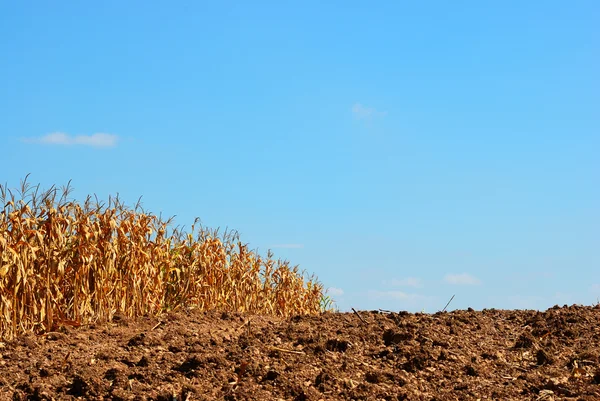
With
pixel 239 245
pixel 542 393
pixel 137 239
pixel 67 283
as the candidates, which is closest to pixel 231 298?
pixel 239 245

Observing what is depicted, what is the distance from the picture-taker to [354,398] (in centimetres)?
532

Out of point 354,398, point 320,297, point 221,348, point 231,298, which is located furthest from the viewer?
point 320,297

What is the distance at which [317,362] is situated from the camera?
19.7ft

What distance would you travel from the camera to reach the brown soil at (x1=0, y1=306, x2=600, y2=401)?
17.9ft

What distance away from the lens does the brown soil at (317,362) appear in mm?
5465

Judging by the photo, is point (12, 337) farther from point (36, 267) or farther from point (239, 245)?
point (239, 245)

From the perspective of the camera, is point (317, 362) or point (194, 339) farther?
point (194, 339)

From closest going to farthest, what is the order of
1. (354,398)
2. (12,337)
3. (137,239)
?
(354,398)
(12,337)
(137,239)

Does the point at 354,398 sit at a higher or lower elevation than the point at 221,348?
lower

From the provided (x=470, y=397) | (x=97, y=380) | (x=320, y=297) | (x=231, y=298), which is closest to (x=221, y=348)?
(x=97, y=380)

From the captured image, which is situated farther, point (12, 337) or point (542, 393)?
point (12, 337)

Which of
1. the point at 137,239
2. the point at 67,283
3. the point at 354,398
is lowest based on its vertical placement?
the point at 354,398

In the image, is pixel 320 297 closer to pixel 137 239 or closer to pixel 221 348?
pixel 137 239

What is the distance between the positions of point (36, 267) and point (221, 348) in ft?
9.72
